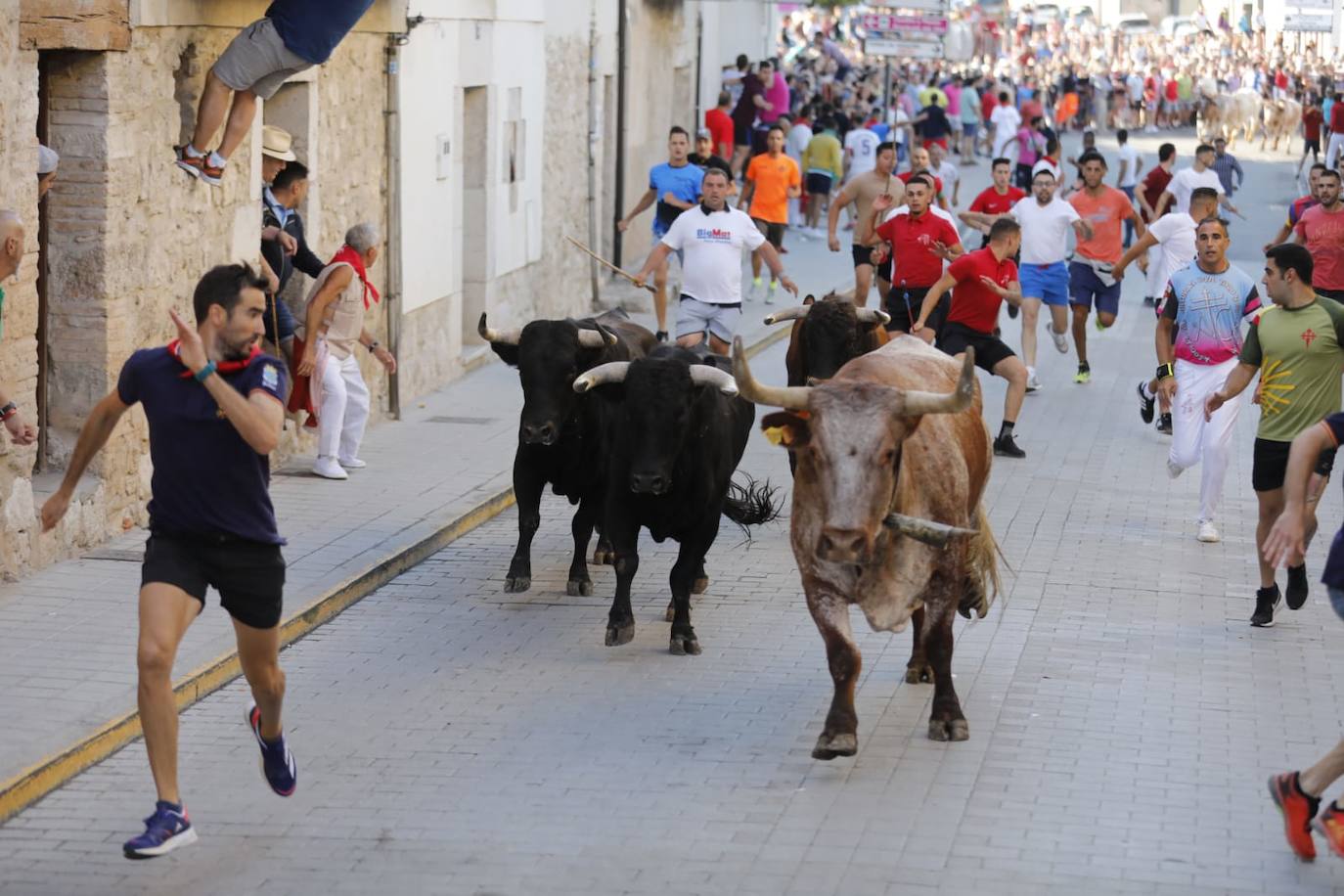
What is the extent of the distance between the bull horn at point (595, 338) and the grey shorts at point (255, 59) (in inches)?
95.5

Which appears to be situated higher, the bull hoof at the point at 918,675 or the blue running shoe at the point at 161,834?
the blue running shoe at the point at 161,834

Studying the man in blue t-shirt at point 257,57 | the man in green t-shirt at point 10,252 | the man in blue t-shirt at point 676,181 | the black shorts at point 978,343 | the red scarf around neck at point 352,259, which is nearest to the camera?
the man in green t-shirt at point 10,252

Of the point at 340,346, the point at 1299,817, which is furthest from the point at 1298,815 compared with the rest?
the point at 340,346

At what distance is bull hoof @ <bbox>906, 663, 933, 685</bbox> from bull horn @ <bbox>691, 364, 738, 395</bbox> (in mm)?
1648

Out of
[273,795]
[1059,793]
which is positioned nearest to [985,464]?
[1059,793]

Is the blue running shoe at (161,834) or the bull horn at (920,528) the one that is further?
the bull horn at (920,528)

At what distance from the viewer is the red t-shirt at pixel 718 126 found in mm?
31453

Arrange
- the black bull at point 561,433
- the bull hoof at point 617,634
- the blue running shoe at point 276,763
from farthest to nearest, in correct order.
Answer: the black bull at point 561,433 → the bull hoof at point 617,634 → the blue running shoe at point 276,763

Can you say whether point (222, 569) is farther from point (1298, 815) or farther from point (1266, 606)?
point (1266, 606)

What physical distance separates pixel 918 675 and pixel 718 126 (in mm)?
22576

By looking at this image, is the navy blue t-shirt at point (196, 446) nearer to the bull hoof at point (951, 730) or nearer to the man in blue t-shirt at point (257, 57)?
the bull hoof at point (951, 730)

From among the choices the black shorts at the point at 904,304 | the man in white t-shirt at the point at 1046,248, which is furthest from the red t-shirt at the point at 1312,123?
the black shorts at the point at 904,304

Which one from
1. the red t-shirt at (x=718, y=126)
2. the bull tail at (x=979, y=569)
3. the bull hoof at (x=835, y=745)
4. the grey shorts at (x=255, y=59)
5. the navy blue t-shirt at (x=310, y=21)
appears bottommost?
the bull hoof at (x=835, y=745)

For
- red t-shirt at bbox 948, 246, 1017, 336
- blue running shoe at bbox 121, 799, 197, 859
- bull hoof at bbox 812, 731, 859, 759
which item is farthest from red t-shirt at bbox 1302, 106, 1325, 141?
blue running shoe at bbox 121, 799, 197, 859
